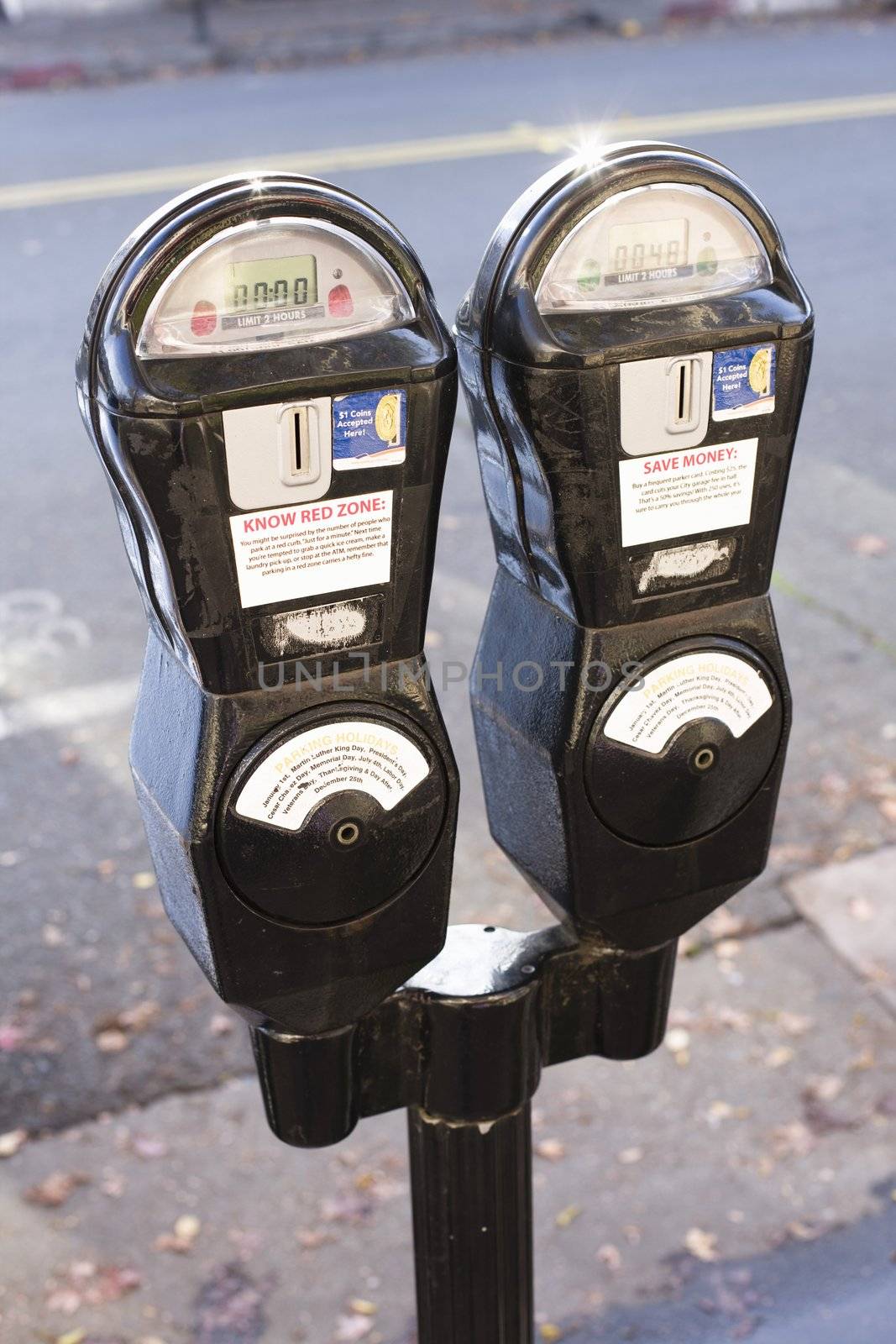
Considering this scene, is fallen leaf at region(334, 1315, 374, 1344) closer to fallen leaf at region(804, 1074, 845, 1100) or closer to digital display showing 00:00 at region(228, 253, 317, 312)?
fallen leaf at region(804, 1074, 845, 1100)

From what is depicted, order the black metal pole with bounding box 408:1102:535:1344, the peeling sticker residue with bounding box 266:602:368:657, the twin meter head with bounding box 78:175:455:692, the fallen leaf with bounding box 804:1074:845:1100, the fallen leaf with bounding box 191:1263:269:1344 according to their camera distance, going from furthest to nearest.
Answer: the fallen leaf with bounding box 804:1074:845:1100 < the fallen leaf with bounding box 191:1263:269:1344 < the black metal pole with bounding box 408:1102:535:1344 < the peeling sticker residue with bounding box 266:602:368:657 < the twin meter head with bounding box 78:175:455:692

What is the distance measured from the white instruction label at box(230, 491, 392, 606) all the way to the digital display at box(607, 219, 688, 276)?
372 millimetres

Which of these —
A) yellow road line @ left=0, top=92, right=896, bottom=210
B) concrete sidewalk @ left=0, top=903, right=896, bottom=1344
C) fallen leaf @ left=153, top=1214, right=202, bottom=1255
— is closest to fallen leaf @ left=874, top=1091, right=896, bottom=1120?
concrete sidewalk @ left=0, top=903, right=896, bottom=1344

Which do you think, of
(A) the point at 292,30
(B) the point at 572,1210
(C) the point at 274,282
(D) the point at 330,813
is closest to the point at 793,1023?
(B) the point at 572,1210

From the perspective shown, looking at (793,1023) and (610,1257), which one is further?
(793,1023)

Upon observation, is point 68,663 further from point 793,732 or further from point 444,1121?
point 444,1121

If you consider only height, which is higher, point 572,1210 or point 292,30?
point 572,1210

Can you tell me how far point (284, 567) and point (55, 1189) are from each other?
1.85 m

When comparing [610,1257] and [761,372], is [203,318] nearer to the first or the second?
[761,372]

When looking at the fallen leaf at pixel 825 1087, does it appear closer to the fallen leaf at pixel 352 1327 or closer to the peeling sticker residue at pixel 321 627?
the fallen leaf at pixel 352 1327

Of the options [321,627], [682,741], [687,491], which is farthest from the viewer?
[682,741]

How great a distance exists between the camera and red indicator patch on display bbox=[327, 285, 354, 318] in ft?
5.09

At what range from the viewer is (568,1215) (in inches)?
115

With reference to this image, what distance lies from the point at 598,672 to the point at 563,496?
22 cm
